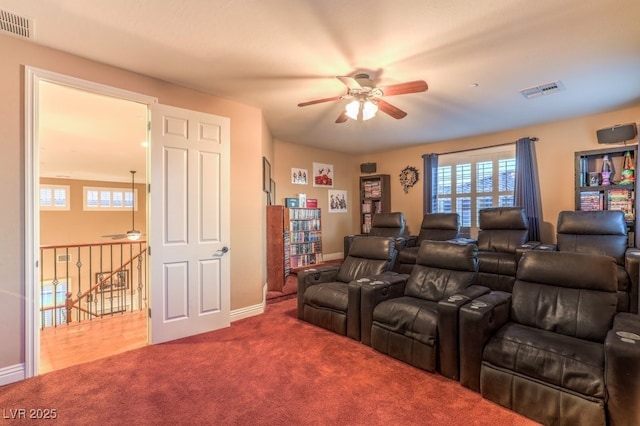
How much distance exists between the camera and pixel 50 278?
858 centimetres

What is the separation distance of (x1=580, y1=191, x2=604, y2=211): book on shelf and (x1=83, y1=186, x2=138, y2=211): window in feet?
37.9

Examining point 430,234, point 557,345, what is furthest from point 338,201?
point 557,345

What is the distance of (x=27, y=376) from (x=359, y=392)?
103 inches

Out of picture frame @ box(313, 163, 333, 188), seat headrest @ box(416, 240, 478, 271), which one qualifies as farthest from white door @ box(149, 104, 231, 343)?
picture frame @ box(313, 163, 333, 188)

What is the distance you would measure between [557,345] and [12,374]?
394cm

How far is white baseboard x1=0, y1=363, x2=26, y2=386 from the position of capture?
229 centimetres

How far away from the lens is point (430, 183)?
6.12 m

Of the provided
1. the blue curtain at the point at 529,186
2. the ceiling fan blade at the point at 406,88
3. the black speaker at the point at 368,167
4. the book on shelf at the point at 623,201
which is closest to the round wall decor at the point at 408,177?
the black speaker at the point at 368,167

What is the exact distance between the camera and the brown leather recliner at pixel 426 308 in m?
2.38

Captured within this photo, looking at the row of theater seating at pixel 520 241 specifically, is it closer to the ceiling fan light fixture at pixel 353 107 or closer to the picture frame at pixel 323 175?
the picture frame at pixel 323 175

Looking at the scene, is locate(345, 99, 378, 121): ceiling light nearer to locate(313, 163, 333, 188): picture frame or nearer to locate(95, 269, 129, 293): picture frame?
locate(313, 163, 333, 188): picture frame

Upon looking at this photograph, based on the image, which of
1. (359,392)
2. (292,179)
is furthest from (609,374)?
(292,179)

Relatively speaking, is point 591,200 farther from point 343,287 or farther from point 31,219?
point 31,219

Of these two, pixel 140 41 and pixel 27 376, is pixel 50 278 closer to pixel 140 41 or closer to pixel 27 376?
pixel 27 376
